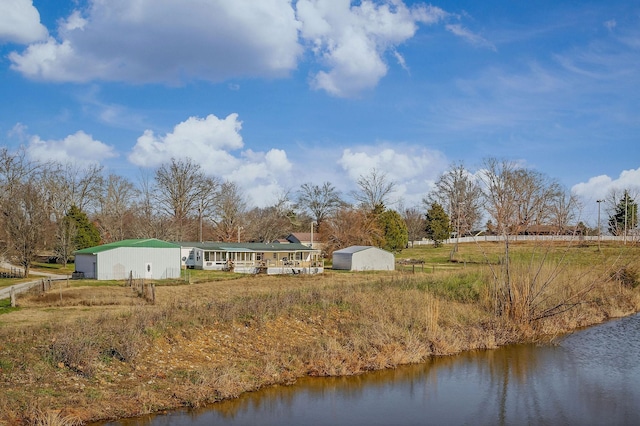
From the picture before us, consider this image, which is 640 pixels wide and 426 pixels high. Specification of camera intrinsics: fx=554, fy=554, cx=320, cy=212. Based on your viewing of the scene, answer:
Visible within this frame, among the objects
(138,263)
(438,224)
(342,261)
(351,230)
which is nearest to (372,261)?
(342,261)

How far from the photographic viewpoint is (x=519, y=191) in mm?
71000

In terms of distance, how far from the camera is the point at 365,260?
50281 millimetres

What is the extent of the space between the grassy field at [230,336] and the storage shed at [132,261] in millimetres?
8946

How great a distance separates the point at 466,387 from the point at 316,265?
1328 inches

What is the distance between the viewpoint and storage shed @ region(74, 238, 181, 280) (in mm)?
40062

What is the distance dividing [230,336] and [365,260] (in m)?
31.9

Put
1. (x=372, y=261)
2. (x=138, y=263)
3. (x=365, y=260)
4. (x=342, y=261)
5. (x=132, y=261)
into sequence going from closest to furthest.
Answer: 1. (x=132, y=261)
2. (x=138, y=263)
3. (x=365, y=260)
4. (x=372, y=261)
5. (x=342, y=261)

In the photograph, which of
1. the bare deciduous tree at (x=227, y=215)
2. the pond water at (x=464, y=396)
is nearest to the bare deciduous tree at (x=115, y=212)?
the bare deciduous tree at (x=227, y=215)

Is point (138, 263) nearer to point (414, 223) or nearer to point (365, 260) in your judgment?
point (365, 260)

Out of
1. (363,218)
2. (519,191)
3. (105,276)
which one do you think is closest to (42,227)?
(105,276)

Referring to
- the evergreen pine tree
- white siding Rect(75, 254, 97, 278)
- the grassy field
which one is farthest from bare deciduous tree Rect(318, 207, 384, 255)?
the grassy field

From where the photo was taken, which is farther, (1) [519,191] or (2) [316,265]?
(1) [519,191]

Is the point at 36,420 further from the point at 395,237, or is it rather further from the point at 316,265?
the point at 395,237

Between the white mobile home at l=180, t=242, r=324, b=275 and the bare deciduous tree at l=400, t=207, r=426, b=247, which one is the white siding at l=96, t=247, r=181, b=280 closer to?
the white mobile home at l=180, t=242, r=324, b=275
